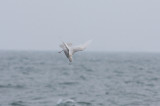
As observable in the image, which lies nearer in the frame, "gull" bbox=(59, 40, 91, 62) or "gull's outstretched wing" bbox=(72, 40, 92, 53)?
"gull" bbox=(59, 40, 91, 62)

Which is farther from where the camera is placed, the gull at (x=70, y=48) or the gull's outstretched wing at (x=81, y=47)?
the gull's outstretched wing at (x=81, y=47)

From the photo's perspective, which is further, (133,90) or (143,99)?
(133,90)

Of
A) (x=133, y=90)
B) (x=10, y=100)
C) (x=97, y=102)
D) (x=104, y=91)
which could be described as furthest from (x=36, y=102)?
(x=133, y=90)

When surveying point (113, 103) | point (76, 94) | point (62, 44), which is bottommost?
point (62, 44)

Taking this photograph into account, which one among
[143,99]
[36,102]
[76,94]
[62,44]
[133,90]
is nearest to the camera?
[62,44]

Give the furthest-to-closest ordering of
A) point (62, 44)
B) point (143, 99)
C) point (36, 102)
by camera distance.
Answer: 1. point (143, 99)
2. point (36, 102)
3. point (62, 44)

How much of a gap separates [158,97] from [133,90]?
510 centimetres

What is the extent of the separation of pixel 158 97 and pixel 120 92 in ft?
13.8

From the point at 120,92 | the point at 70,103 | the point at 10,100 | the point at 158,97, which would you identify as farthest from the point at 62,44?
the point at 120,92

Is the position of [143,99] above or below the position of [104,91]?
below

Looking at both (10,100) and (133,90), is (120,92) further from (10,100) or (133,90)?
(10,100)

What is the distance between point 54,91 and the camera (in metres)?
33.7

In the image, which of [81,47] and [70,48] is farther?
[81,47]

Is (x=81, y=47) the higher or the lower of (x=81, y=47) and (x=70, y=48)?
the higher
